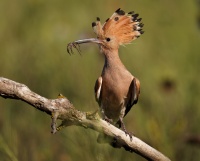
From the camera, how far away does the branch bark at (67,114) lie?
5.74 ft

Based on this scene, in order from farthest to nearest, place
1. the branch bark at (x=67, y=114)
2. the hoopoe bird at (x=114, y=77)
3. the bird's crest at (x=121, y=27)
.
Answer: the hoopoe bird at (x=114, y=77), the bird's crest at (x=121, y=27), the branch bark at (x=67, y=114)

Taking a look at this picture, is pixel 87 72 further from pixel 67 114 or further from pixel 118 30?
pixel 67 114

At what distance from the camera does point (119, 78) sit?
2855 mm

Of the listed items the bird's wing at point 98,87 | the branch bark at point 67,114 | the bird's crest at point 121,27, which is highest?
the bird's crest at point 121,27

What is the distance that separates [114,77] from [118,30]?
9.1 inches

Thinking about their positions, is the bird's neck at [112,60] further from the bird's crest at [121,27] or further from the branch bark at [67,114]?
the branch bark at [67,114]

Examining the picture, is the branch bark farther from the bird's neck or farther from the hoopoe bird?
the bird's neck

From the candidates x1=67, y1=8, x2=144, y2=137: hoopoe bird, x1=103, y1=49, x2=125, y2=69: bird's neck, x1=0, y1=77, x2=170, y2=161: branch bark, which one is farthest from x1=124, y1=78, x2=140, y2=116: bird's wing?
x1=0, y1=77, x2=170, y2=161: branch bark

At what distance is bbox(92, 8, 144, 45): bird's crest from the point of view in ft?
8.52

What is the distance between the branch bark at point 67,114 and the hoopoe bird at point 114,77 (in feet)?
2.53

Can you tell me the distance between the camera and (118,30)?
2750 millimetres

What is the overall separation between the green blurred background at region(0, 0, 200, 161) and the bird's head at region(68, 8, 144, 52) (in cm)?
27

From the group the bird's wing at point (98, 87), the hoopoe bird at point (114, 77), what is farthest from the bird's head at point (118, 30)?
the bird's wing at point (98, 87)

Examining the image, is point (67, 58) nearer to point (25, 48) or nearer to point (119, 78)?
point (25, 48)
